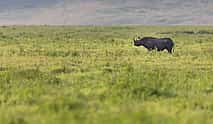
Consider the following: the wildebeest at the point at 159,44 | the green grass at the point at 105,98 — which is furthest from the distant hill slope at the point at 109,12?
the green grass at the point at 105,98

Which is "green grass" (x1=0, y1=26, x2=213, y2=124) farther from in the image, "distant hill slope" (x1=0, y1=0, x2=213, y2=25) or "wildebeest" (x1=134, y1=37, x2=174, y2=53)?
"distant hill slope" (x1=0, y1=0, x2=213, y2=25)

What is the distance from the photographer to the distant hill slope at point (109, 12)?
14362cm

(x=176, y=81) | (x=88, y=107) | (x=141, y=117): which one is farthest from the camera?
(x=176, y=81)

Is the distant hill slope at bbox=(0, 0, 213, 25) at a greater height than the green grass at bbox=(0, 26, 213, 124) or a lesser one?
greater

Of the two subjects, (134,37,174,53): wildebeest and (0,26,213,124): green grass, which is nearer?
(0,26,213,124): green grass

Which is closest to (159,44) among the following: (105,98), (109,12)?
(105,98)

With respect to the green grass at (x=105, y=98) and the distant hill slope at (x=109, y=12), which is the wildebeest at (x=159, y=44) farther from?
the distant hill slope at (x=109, y=12)

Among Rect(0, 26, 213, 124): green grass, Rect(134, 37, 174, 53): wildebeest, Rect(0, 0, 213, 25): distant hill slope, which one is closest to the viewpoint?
Rect(0, 26, 213, 124): green grass

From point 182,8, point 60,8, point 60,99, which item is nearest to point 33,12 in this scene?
point 60,8

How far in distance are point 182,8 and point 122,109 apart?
145m

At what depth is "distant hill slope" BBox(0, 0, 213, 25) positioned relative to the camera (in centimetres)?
14362

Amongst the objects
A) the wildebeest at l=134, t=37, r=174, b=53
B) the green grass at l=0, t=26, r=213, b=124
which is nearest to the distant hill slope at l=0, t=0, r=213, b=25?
the wildebeest at l=134, t=37, r=174, b=53

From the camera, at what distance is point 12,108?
34.2 ft

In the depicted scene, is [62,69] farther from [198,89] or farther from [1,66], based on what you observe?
[198,89]
